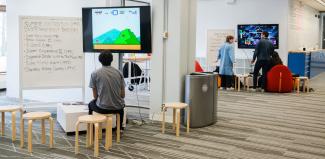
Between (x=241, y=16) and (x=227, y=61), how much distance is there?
Answer: 2.77m

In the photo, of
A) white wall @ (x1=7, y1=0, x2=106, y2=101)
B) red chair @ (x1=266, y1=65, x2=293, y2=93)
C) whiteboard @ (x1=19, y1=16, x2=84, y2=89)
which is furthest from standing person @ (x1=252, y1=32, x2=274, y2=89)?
whiteboard @ (x1=19, y1=16, x2=84, y2=89)

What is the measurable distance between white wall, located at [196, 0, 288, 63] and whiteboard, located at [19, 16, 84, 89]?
674 centimetres

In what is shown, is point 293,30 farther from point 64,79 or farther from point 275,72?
point 64,79

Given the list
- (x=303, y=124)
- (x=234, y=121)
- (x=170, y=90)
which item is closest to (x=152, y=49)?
(x=170, y=90)

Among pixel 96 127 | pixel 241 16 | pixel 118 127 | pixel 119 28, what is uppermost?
pixel 241 16

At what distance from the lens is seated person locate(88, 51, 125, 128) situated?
4531 millimetres

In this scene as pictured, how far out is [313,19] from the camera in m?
15.8

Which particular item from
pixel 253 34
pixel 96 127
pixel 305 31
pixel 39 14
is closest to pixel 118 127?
pixel 96 127

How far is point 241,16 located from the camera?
38.1ft

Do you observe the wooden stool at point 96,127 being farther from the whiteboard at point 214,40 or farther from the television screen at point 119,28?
the whiteboard at point 214,40

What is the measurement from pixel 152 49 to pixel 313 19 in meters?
12.1

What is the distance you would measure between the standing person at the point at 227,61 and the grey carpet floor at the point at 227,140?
2.64m

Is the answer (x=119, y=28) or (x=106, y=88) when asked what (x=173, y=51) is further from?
(x=106, y=88)

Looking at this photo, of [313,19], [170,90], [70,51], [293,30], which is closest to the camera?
[170,90]
